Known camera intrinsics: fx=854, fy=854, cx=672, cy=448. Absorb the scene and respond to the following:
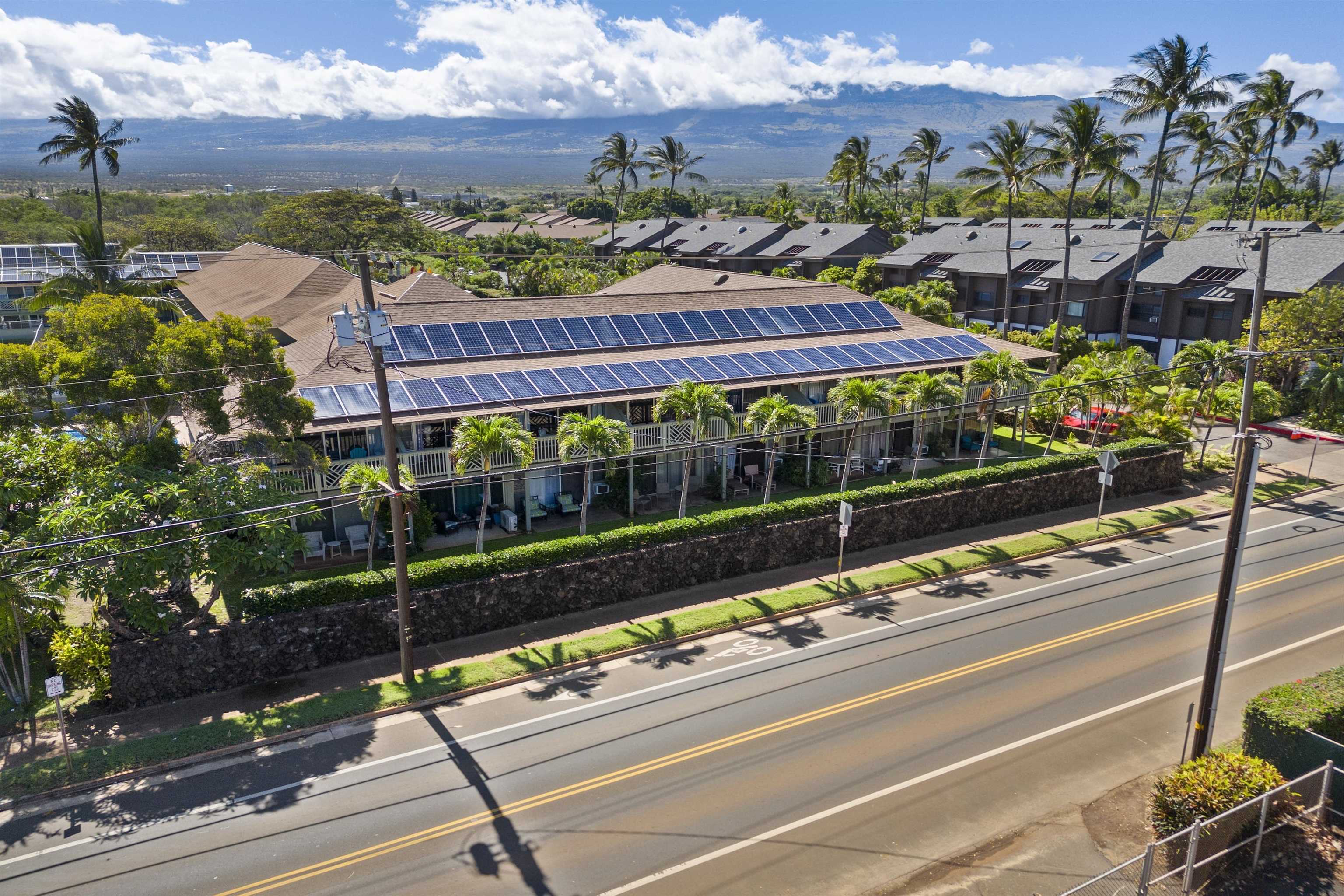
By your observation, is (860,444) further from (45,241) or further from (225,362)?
(45,241)

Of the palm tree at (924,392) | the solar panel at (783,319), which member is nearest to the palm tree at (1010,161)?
the solar panel at (783,319)

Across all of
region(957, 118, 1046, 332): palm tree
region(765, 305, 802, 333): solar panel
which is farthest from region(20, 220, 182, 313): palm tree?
region(957, 118, 1046, 332): palm tree

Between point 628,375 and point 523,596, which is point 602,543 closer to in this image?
point 523,596

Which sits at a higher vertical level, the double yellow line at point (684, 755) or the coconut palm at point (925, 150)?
the coconut palm at point (925, 150)

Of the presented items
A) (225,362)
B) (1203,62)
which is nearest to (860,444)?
(225,362)

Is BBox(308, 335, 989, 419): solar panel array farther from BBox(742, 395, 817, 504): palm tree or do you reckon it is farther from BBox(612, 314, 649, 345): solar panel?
BBox(742, 395, 817, 504): palm tree

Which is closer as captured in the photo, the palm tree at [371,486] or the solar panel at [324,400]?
the palm tree at [371,486]

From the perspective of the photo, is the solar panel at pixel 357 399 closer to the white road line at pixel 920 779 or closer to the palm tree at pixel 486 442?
the palm tree at pixel 486 442
